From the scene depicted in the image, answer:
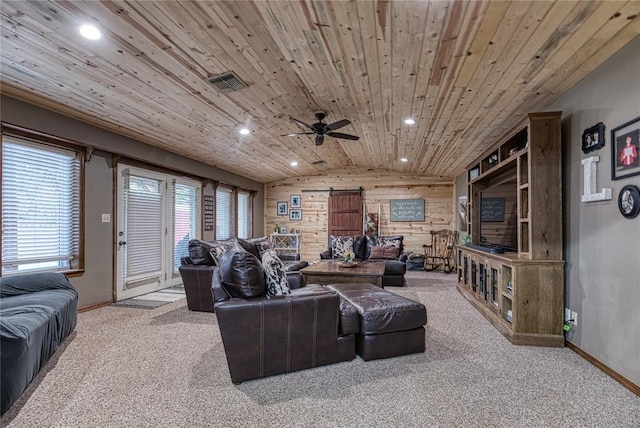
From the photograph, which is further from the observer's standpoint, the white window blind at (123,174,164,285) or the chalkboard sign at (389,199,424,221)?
the chalkboard sign at (389,199,424,221)

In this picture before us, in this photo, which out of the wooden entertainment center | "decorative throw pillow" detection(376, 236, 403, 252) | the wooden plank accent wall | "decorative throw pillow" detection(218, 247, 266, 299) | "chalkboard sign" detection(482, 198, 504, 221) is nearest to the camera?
"decorative throw pillow" detection(218, 247, 266, 299)

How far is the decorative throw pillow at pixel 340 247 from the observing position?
6.67 meters

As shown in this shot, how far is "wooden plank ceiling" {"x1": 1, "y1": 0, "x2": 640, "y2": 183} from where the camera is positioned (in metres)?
2.05

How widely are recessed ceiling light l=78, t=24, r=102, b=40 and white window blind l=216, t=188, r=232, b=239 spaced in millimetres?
4971

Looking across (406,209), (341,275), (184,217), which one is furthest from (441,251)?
(184,217)

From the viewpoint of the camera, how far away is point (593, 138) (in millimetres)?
2539

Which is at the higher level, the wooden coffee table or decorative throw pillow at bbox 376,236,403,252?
decorative throw pillow at bbox 376,236,403,252

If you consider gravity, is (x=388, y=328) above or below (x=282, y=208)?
below

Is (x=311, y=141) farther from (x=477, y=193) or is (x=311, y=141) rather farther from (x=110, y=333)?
(x=110, y=333)

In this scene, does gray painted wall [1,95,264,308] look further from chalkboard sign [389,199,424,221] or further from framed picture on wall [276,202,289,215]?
chalkboard sign [389,199,424,221]

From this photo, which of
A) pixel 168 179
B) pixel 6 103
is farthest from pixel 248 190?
pixel 6 103

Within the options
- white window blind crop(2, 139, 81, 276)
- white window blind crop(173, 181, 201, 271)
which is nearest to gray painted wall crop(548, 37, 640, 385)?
white window blind crop(2, 139, 81, 276)

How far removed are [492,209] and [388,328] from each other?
8.41 ft

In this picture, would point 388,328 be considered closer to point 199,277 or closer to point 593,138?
point 593,138
